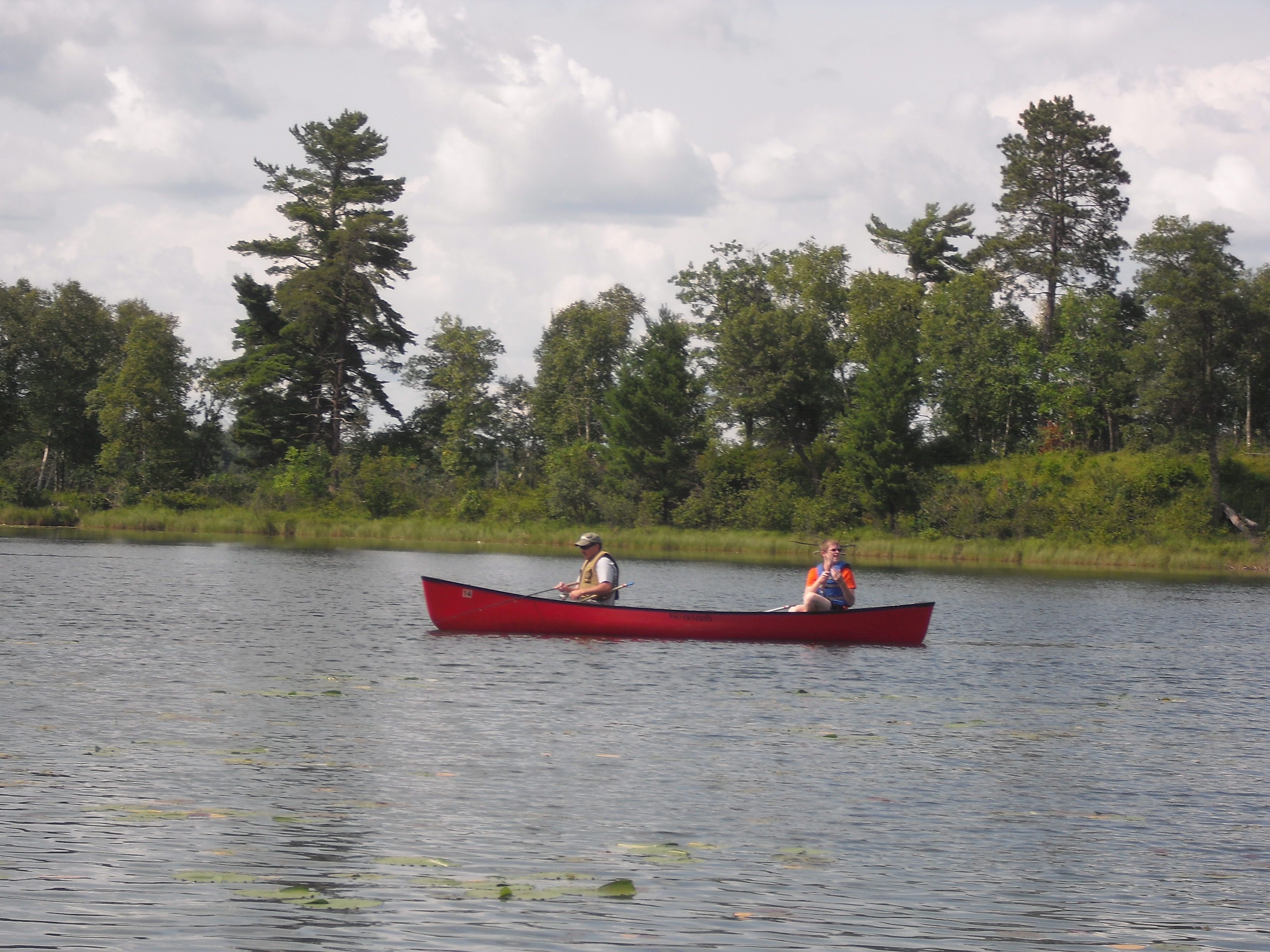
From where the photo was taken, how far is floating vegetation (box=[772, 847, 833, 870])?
9.04 meters

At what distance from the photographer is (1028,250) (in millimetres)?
69250

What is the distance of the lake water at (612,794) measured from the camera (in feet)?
25.2

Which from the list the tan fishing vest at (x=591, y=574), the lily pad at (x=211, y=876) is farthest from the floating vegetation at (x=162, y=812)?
the tan fishing vest at (x=591, y=574)

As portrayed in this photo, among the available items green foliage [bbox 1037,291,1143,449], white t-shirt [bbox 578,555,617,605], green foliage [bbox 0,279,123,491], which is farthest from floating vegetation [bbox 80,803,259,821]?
green foliage [bbox 0,279,123,491]

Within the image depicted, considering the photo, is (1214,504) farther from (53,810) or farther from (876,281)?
(53,810)

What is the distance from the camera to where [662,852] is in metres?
9.23

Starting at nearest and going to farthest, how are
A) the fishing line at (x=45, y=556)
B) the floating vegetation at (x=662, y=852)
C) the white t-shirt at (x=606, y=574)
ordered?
the floating vegetation at (x=662, y=852)
the white t-shirt at (x=606, y=574)
the fishing line at (x=45, y=556)

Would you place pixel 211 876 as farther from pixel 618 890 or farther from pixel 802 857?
pixel 802 857

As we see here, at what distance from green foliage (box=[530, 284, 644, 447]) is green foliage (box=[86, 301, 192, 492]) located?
22.2 metres

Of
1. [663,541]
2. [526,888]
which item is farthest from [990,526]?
[526,888]

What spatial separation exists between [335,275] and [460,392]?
15.1m

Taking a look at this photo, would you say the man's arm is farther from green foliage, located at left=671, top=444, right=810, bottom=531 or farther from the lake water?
green foliage, located at left=671, top=444, right=810, bottom=531

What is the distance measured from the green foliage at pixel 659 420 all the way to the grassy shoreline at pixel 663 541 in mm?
3344

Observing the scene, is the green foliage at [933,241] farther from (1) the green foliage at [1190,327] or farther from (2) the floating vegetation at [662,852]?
(2) the floating vegetation at [662,852]
